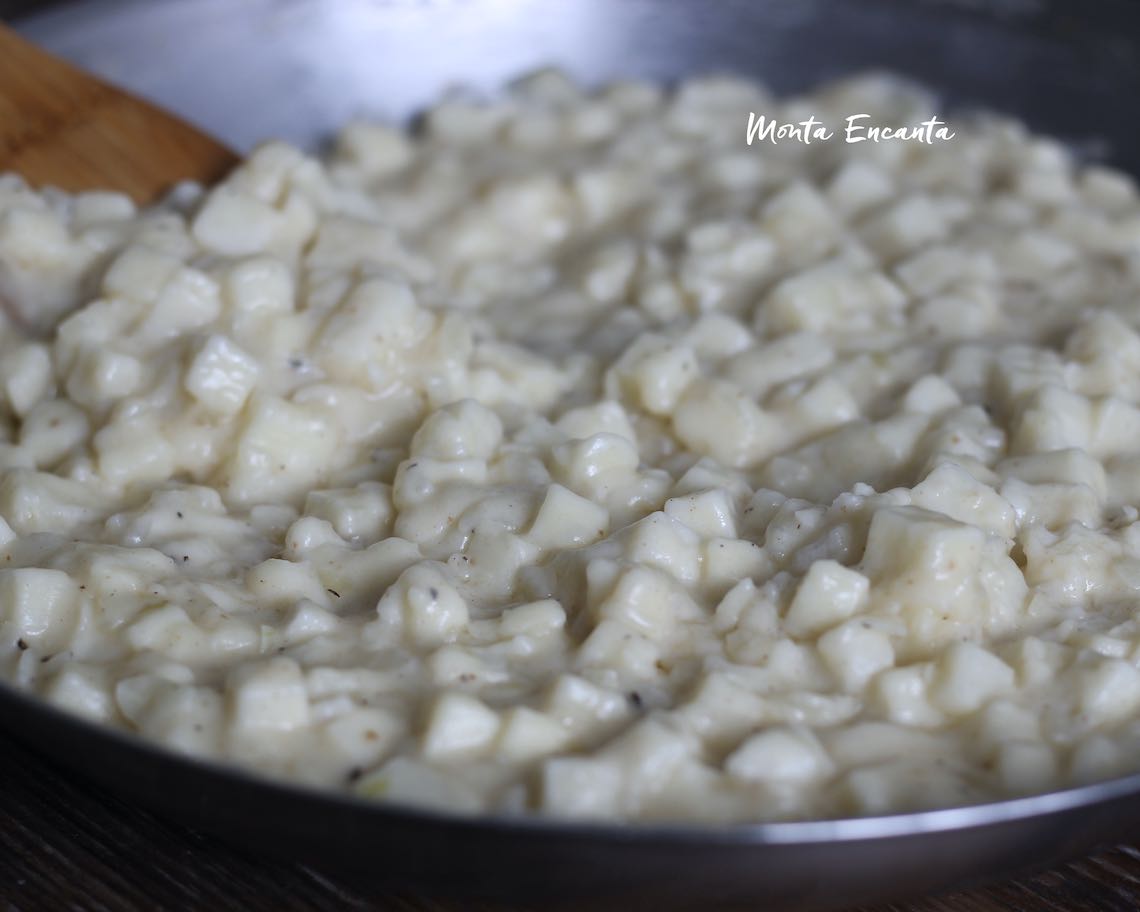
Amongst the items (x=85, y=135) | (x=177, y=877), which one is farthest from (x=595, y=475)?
(x=85, y=135)

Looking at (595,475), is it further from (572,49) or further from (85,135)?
(572,49)

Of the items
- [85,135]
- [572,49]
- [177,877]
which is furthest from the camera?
[572,49]

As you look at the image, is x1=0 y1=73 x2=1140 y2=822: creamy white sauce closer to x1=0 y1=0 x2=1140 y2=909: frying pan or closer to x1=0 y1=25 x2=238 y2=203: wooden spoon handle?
x1=0 y1=25 x2=238 y2=203: wooden spoon handle

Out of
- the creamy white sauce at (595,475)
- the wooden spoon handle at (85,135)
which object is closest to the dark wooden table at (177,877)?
the creamy white sauce at (595,475)

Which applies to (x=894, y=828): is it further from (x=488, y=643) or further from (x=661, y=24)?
(x=661, y=24)

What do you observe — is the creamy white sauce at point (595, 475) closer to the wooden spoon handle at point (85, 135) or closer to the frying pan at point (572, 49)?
the wooden spoon handle at point (85, 135)
